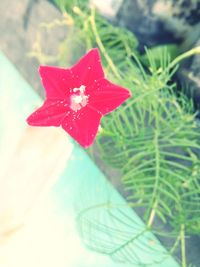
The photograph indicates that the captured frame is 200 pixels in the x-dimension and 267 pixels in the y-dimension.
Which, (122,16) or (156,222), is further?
(122,16)

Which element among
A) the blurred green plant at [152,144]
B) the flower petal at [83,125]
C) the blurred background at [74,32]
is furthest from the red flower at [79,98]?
the blurred background at [74,32]

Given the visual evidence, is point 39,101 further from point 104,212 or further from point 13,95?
point 104,212

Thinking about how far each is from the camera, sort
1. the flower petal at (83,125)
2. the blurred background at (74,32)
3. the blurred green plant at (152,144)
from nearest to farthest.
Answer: the flower petal at (83,125)
the blurred green plant at (152,144)
the blurred background at (74,32)

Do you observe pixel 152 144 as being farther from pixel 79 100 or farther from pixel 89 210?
pixel 79 100

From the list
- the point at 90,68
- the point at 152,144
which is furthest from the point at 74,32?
the point at 90,68

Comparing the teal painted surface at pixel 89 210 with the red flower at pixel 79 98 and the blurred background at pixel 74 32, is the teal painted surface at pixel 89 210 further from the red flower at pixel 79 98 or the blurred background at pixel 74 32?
the red flower at pixel 79 98

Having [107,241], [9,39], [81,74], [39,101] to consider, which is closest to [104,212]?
[107,241]

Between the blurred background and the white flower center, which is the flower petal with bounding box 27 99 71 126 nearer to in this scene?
the white flower center

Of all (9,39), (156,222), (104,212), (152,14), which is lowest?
(156,222)
